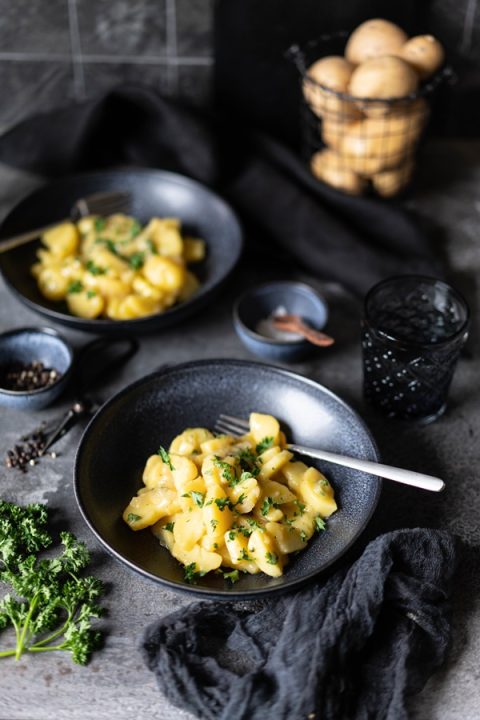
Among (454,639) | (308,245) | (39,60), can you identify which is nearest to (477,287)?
(308,245)

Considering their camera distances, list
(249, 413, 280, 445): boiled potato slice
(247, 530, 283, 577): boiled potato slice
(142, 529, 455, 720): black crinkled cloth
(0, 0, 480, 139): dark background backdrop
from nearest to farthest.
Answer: (142, 529, 455, 720): black crinkled cloth
(247, 530, 283, 577): boiled potato slice
(249, 413, 280, 445): boiled potato slice
(0, 0, 480, 139): dark background backdrop

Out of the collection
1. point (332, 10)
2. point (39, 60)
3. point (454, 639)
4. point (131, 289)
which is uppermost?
point (332, 10)

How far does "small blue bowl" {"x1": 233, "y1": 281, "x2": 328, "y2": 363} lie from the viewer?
1.89 metres

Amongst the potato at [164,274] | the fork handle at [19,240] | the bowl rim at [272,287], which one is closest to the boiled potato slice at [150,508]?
the bowl rim at [272,287]

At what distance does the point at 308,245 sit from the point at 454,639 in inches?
39.2

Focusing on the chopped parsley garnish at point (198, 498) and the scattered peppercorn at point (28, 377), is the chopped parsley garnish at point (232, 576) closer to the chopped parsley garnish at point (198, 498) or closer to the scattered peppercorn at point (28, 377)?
the chopped parsley garnish at point (198, 498)

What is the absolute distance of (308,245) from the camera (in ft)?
6.90

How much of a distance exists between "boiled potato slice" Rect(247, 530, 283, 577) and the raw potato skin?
107cm

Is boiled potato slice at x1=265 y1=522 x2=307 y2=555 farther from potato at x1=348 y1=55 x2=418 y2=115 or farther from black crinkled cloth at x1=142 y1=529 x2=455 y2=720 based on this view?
potato at x1=348 y1=55 x2=418 y2=115

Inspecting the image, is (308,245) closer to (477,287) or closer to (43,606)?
(477,287)

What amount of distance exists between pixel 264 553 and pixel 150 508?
0.70ft

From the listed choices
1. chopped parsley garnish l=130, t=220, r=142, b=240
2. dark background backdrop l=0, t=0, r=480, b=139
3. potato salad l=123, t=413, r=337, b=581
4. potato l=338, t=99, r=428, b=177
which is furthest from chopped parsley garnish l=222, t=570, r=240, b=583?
dark background backdrop l=0, t=0, r=480, b=139

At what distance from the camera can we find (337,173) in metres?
2.19

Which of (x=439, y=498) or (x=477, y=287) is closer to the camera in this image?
(x=439, y=498)
